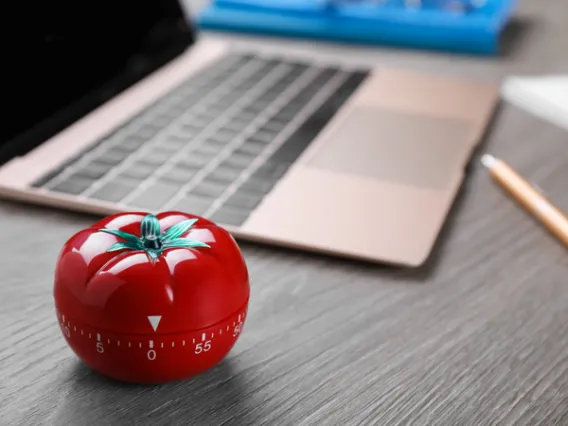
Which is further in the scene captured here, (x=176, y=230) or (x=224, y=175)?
(x=224, y=175)

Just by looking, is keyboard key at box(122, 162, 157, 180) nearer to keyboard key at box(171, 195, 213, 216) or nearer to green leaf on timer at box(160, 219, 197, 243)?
keyboard key at box(171, 195, 213, 216)

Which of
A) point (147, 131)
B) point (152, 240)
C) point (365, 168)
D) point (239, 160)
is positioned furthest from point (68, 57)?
point (152, 240)

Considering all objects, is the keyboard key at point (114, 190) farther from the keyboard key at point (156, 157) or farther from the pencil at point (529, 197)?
the pencil at point (529, 197)

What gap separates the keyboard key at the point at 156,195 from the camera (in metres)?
0.61

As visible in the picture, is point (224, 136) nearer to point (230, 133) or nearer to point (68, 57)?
point (230, 133)

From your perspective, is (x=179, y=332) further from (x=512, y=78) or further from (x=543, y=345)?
(x=512, y=78)

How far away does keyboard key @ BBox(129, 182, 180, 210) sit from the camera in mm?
615

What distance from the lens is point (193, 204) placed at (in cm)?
62

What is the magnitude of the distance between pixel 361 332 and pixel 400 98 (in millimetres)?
420

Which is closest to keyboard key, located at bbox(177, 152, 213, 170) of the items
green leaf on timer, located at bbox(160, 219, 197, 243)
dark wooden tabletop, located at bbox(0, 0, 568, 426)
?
dark wooden tabletop, located at bbox(0, 0, 568, 426)

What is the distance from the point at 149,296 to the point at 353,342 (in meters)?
0.15

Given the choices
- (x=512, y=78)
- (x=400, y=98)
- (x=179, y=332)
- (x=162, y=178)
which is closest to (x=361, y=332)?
(x=179, y=332)

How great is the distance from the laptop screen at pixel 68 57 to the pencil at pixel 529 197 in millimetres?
403

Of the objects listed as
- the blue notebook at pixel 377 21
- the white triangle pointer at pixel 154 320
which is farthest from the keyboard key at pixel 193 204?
the blue notebook at pixel 377 21
